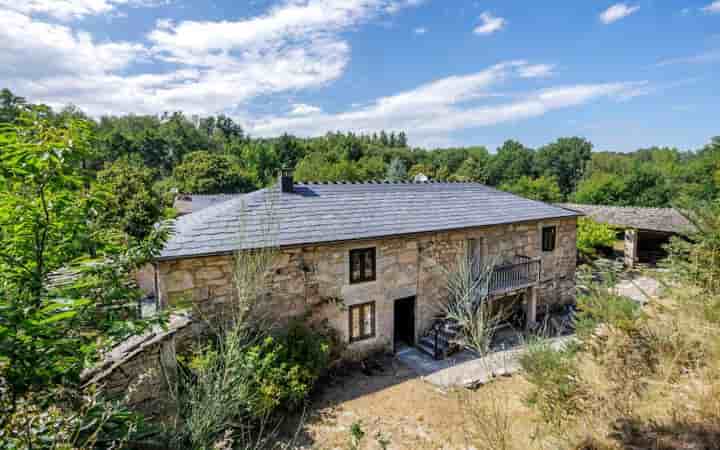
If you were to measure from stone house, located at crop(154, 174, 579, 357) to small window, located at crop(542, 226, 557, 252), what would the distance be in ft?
0.14

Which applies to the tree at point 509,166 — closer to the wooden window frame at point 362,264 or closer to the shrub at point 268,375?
the wooden window frame at point 362,264

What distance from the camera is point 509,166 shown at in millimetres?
65312

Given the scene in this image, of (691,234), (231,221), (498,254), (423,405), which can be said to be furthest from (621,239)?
(231,221)

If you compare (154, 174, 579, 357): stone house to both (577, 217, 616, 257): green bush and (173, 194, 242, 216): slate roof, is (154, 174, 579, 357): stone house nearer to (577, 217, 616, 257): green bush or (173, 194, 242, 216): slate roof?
(577, 217, 616, 257): green bush

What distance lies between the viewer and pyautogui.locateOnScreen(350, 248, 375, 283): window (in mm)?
10345

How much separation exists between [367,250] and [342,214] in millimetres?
1373

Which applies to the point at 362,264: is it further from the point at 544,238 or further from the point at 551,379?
the point at 544,238

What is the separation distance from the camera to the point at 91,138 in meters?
3.19

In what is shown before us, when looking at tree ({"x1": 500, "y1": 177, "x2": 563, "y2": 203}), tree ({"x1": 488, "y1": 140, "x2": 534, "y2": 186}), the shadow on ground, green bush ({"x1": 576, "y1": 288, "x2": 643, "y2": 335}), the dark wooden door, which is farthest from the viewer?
tree ({"x1": 488, "y1": 140, "x2": 534, "y2": 186})

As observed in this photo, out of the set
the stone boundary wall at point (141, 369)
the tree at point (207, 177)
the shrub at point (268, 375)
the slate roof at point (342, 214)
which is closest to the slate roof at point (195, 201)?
the tree at point (207, 177)

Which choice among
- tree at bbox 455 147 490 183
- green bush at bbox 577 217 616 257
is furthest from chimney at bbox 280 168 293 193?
tree at bbox 455 147 490 183

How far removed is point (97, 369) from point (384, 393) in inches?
254

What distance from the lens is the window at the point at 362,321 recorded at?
1047 cm

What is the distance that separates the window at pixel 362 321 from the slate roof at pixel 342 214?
219 cm
